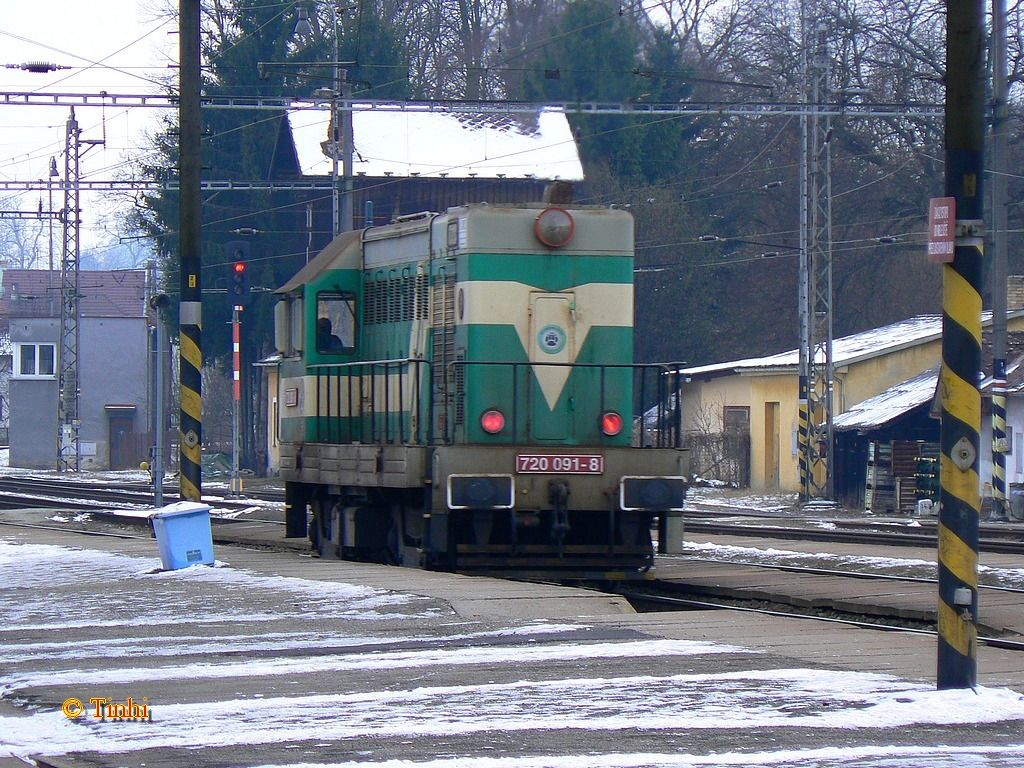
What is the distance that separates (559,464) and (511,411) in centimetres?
93

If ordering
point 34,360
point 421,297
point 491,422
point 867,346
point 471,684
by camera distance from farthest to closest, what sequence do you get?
1. point 34,360
2. point 867,346
3. point 421,297
4. point 491,422
5. point 471,684

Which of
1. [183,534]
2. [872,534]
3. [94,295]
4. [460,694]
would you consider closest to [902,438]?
[872,534]

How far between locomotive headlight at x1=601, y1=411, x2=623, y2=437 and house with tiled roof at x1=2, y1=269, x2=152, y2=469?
49058mm

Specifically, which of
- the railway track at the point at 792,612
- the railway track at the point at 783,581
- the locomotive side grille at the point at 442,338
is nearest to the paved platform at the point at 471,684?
the railway track at the point at 792,612

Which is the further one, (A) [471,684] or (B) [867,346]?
(B) [867,346]

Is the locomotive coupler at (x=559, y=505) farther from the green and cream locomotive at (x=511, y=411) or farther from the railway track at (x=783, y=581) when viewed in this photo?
the railway track at (x=783, y=581)

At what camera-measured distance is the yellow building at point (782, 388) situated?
35.5 metres

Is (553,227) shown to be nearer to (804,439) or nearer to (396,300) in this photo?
(396,300)

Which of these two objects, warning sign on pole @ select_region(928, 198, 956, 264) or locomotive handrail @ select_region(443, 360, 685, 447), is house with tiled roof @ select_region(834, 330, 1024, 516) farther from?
warning sign on pole @ select_region(928, 198, 956, 264)

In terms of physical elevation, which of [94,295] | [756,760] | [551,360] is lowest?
[756,760]

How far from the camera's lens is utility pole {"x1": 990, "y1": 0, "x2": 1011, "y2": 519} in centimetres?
2553

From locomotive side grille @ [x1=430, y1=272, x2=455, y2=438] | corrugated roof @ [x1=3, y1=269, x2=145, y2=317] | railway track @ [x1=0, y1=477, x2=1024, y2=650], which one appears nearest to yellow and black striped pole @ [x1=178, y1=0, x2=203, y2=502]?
locomotive side grille @ [x1=430, y1=272, x2=455, y2=438]

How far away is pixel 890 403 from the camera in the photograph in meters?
33.3

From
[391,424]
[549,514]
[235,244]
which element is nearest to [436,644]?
[549,514]
